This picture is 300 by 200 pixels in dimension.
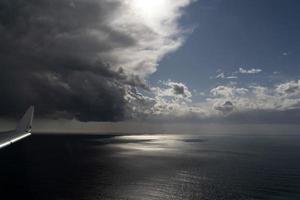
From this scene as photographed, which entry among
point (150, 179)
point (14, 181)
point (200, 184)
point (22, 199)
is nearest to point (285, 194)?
point (200, 184)

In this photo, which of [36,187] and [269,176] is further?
[269,176]

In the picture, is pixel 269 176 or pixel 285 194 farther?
pixel 269 176

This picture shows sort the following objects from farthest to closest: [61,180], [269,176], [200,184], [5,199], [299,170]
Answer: [299,170]
[269,176]
[61,180]
[200,184]
[5,199]

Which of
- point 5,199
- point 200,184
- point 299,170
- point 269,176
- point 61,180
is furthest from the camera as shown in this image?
point 299,170

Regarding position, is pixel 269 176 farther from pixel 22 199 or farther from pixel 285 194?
pixel 22 199

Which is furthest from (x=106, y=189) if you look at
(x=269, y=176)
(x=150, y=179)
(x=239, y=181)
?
(x=269, y=176)

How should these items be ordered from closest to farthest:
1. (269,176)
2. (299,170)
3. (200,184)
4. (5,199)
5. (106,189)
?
(5,199) < (106,189) < (200,184) < (269,176) < (299,170)

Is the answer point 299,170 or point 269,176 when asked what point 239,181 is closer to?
point 269,176

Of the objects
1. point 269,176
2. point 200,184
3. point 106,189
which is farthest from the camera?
point 269,176
